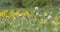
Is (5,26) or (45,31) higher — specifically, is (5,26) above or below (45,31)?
below

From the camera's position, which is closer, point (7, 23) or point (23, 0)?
point (7, 23)

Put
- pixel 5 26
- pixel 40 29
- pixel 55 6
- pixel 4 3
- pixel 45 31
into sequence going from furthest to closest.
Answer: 1. pixel 4 3
2. pixel 55 6
3. pixel 5 26
4. pixel 40 29
5. pixel 45 31

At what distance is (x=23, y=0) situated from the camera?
965cm

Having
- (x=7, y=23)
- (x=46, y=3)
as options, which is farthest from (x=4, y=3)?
(x=7, y=23)

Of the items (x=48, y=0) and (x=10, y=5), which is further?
(x=10, y=5)

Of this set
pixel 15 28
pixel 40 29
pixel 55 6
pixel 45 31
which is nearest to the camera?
pixel 45 31

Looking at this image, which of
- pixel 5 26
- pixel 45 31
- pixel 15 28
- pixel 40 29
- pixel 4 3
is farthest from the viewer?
pixel 4 3

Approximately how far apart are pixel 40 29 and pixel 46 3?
13.9 feet

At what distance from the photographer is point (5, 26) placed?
20.0 feet

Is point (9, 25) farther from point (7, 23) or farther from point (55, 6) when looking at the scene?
point (55, 6)

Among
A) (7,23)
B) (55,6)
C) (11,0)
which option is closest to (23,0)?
(11,0)

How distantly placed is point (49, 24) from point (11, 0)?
4.44 metres

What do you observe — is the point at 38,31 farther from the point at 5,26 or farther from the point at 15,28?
the point at 5,26

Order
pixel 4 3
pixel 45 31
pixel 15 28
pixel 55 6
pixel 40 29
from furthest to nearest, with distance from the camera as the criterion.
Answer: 1. pixel 4 3
2. pixel 55 6
3. pixel 15 28
4. pixel 40 29
5. pixel 45 31
